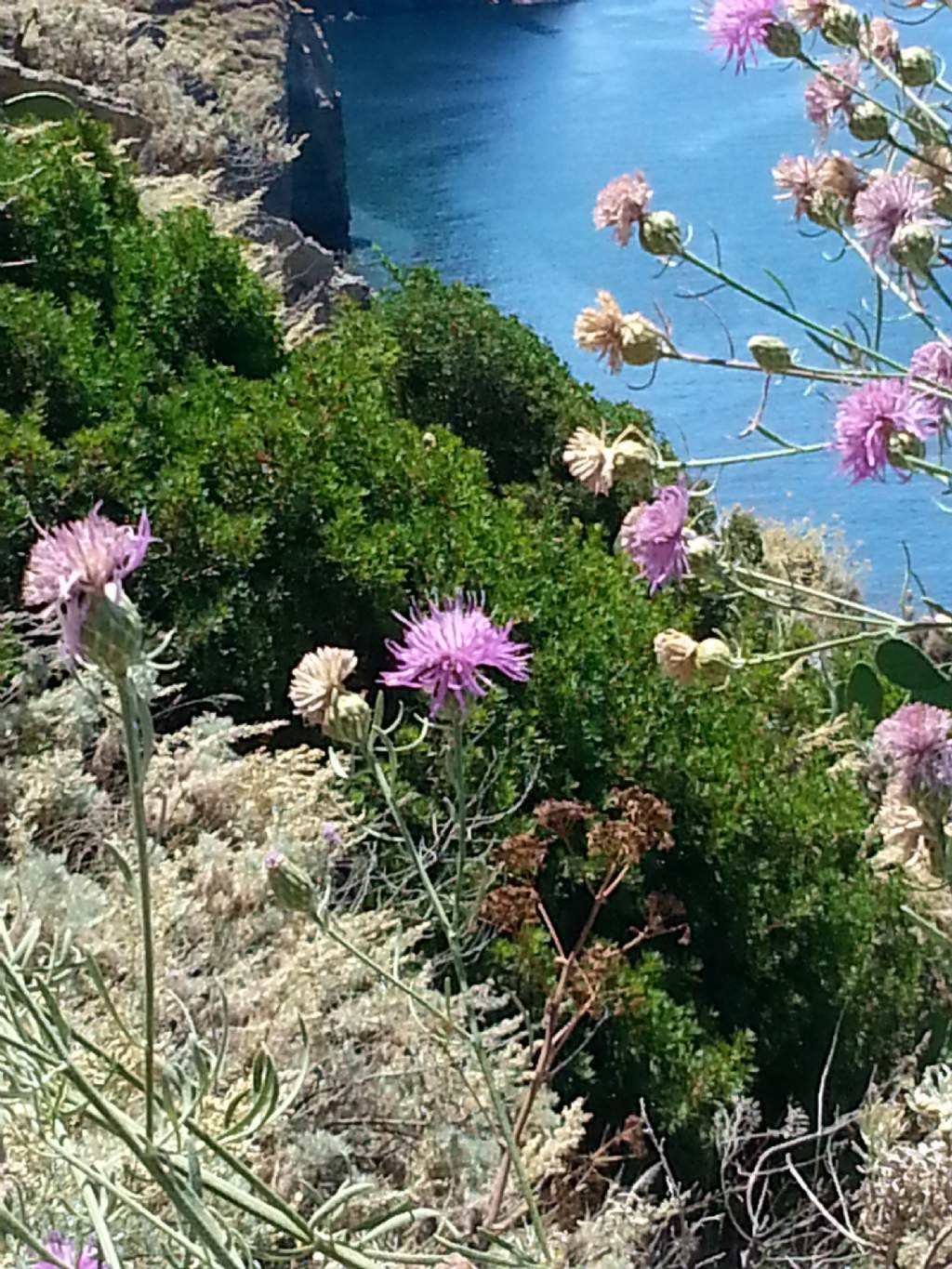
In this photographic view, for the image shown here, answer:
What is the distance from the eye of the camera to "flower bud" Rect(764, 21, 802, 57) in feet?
2.52

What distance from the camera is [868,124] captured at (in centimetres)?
75

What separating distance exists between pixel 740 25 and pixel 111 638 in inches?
22.0

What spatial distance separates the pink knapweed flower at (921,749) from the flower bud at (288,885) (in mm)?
266

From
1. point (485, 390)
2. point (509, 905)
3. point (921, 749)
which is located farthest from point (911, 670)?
point (485, 390)

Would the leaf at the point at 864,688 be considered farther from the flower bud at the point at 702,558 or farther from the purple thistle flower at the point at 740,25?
the purple thistle flower at the point at 740,25

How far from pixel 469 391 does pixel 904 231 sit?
2.10m

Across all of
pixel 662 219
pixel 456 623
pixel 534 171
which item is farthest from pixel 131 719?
pixel 534 171

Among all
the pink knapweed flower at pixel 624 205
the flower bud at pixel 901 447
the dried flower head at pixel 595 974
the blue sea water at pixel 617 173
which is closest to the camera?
the flower bud at pixel 901 447

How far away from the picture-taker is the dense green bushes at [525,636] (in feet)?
5.77

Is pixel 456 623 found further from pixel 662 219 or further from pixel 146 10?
pixel 146 10

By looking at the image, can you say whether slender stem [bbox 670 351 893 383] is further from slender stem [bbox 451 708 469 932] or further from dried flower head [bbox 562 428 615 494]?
slender stem [bbox 451 708 469 932]

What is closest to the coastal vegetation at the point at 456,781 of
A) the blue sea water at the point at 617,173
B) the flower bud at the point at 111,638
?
the flower bud at the point at 111,638

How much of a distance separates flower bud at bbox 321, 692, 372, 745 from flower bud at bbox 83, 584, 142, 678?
0.19m

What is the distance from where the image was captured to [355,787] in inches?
67.4
